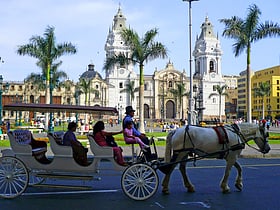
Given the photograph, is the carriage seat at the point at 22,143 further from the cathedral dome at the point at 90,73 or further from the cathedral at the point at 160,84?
the cathedral dome at the point at 90,73

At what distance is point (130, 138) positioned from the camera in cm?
833

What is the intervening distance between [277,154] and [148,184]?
10.6 metres

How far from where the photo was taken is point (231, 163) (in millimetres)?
8344

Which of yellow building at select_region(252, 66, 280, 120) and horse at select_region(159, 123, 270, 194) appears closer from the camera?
horse at select_region(159, 123, 270, 194)

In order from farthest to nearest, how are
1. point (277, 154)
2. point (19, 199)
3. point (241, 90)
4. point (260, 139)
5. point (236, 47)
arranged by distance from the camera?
1. point (241, 90)
2. point (236, 47)
3. point (277, 154)
4. point (260, 139)
5. point (19, 199)

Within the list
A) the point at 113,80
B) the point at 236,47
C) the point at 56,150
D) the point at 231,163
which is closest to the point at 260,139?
the point at 231,163

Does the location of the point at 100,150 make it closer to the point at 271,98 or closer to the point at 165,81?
the point at 165,81

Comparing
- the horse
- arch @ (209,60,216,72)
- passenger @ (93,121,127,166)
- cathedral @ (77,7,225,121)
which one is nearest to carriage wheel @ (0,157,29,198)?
passenger @ (93,121,127,166)

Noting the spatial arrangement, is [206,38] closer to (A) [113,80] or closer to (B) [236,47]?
(A) [113,80]

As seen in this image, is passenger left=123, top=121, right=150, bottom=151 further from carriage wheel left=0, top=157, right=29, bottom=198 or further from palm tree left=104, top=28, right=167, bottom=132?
palm tree left=104, top=28, right=167, bottom=132

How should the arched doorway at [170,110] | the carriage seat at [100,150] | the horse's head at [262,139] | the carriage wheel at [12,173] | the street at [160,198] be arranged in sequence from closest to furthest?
1. the street at [160,198]
2. the carriage wheel at [12,173]
3. the carriage seat at [100,150]
4. the horse's head at [262,139]
5. the arched doorway at [170,110]

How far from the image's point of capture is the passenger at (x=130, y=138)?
8195 millimetres

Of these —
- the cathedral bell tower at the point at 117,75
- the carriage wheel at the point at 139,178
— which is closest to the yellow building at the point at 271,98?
the cathedral bell tower at the point at 117,75

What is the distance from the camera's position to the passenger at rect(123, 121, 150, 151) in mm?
8195
